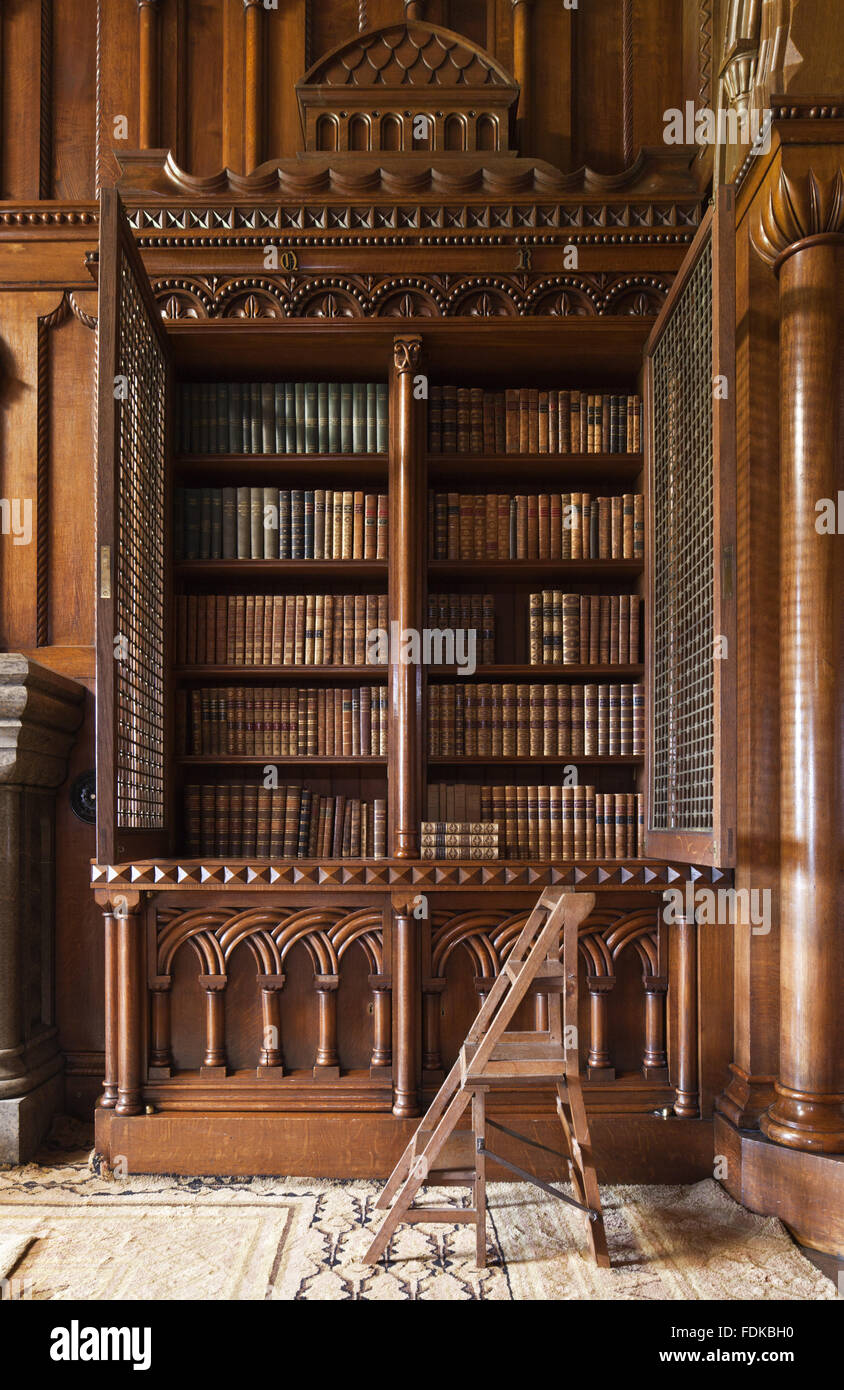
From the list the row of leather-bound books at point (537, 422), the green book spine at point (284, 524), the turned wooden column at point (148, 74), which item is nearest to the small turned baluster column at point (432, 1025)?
the green book spine at point (284, 524)

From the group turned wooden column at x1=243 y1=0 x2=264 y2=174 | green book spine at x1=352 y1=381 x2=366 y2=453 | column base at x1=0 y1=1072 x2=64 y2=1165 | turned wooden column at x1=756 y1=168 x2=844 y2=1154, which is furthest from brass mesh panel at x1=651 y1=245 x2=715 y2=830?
column base at x1=0 y1=1072 x2=64 y2=1165

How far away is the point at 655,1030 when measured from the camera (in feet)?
9.85

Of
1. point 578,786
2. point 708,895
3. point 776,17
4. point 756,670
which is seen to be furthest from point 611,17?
point 708,895

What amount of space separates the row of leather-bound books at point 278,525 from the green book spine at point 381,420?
17 cm

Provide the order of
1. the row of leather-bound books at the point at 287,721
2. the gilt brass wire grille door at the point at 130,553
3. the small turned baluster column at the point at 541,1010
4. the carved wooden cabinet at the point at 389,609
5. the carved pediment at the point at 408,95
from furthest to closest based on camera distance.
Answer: the carved pediment at the point at 408,95, the row of leather-bound books at the point at 287,721, the small turned baluster column at the point at 541,1010, the carved wooden cabinet at the point at 389,609, the gilt brass wire grille door at the point at 130,553

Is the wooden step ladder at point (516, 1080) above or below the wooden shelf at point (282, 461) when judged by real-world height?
below

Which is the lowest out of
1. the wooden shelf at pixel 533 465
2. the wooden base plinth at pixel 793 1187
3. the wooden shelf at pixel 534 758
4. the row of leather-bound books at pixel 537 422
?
the wooden base plinth at pixel 793 1187

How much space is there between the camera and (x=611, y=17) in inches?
142

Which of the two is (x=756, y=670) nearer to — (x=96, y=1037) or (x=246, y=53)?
(x=96, y=1037)

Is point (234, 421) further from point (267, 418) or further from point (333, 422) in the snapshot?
point (333, 422)

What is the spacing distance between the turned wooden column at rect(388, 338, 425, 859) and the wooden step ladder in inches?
28.5

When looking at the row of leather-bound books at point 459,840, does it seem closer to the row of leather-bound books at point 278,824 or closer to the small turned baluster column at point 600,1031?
the row of leather-bound books at point 278,824

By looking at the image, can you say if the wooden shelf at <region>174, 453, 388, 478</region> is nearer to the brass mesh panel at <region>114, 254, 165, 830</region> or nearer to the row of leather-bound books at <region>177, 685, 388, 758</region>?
the brass mesh panel at <region>114, 254, 165, 830</region>

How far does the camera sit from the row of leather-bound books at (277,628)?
3291mm
